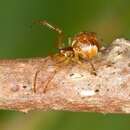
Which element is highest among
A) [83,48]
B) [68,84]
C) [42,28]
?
[42,28]

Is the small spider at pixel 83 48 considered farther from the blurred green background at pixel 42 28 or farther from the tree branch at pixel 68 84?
the blurred green background at pixel 42 28

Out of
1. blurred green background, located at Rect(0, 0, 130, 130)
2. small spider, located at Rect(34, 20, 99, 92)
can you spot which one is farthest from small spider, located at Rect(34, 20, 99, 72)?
blurred green background, located at Rect(0, 0, 130, 130)

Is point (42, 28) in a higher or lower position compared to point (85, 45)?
higher

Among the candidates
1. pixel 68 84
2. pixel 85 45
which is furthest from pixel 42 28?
pixel 68 84

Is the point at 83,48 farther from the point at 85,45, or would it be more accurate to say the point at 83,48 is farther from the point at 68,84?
the point at 68,84

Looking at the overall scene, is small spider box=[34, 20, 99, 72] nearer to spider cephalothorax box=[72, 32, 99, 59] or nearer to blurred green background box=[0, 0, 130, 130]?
spider cephalothorax box=[72, 32, 99, 59]

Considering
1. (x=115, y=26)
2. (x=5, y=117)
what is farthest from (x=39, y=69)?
(x=115, y=26)
